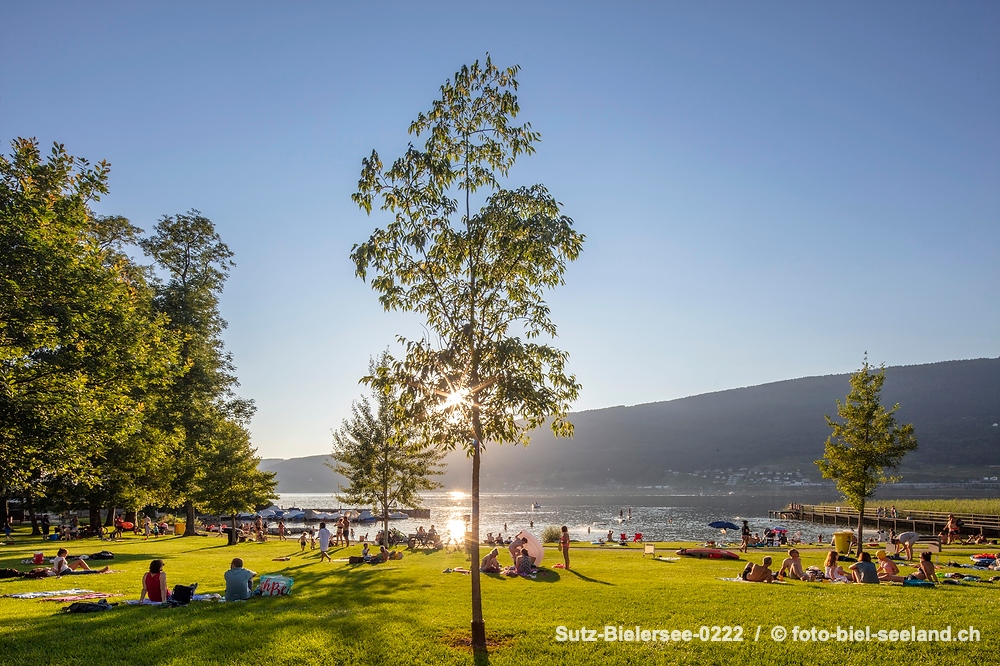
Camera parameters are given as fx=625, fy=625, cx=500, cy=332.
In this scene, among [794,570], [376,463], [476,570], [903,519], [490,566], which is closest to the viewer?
[476,570]

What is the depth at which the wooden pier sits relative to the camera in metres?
51.6

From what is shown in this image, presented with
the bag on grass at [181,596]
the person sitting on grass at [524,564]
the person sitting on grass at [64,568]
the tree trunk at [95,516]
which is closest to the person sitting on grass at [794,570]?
the person sitting on grass at [524,564]

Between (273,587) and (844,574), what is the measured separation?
59.4 ft

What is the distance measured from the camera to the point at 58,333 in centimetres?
1808

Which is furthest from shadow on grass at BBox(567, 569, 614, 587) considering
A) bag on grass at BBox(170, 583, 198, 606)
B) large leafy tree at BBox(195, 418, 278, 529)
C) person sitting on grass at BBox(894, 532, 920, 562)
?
large leafy tree at BBox(195, 418, 278, 529)

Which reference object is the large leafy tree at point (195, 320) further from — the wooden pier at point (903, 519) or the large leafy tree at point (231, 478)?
the wooden pier at point (903, 519)

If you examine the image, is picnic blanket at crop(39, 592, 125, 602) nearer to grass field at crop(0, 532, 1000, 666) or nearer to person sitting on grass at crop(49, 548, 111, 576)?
grass field at crop(0, 532, 1000, 666)

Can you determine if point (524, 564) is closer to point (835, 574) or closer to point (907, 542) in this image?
point (835, 574)

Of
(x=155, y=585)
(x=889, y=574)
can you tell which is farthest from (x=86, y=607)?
(x=889, y=574)

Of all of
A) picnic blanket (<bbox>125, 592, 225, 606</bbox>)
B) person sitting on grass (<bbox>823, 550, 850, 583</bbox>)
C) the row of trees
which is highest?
the row of trees

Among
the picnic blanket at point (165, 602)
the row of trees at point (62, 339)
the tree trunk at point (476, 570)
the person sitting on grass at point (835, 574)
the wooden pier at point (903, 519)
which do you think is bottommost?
the wooden pier at point (903, 519)

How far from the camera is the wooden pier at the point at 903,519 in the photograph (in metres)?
51.6

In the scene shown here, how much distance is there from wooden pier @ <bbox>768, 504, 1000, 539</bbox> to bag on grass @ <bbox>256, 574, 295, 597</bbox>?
51.0 meters

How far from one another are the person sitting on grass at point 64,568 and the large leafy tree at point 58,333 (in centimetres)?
338
